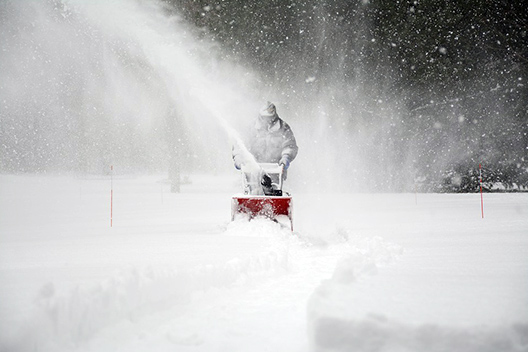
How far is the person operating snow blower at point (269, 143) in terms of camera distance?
7.19 m

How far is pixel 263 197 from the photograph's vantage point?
21.0 ft

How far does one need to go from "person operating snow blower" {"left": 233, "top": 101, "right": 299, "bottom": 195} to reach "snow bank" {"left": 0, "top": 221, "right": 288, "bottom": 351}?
3092 mm

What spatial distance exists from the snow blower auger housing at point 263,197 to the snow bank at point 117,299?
6.30 ft

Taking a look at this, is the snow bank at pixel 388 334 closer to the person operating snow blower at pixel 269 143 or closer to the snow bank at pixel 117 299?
the snow bank at pixel 117 299

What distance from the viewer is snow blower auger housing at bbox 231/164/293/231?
6.37 metres

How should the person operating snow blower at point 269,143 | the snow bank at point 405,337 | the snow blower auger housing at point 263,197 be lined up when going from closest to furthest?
the snow bank at point 405,337, the snow blower auger housing at point 263,197, the person operating snow blower at point 269,143

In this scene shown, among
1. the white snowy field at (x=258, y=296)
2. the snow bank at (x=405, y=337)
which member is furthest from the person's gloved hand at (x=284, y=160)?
the snow bank at (x=405, y=337)

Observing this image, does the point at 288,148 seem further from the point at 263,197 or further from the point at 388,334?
the point at 388,334

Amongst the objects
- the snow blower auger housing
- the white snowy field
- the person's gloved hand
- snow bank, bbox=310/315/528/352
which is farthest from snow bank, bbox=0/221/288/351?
the person's gloved hand

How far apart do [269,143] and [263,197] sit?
1345mm

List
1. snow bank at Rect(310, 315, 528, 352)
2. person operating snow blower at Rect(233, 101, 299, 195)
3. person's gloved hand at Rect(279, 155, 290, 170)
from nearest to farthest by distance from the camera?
snow bank at Rect(310, 315, 528, 352) < person's gloved hand at Rect(279, 155, 290, 170) < person operating snow blower at Rect(233, 101, 299, 195)

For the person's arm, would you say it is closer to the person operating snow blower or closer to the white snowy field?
the person operating snow blower

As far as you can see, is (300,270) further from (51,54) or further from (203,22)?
(51,54)

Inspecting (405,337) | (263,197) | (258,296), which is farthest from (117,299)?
(263,197)
